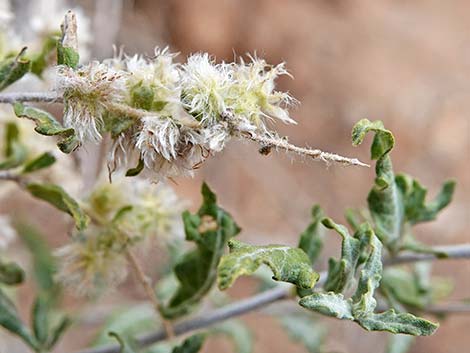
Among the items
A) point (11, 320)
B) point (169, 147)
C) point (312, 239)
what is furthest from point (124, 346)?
point (169, 147)

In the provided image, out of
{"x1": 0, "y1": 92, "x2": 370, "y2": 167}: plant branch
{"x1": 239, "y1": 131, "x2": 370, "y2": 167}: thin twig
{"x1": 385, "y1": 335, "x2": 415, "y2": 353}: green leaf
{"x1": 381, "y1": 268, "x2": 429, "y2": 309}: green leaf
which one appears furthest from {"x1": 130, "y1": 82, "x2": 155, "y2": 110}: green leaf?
{"x1": 385, "y1": 335, "x2": 415, "y2": 353}: green leaf

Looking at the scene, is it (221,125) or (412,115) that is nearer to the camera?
(221,125)

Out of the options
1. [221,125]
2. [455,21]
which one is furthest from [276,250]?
[455,21]

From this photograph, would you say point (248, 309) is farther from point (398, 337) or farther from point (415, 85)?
point (415, 85)

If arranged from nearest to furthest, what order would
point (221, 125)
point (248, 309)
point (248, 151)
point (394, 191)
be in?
point (221, 125) → point (394, 191) → point (248, 309) → point (248, 151)

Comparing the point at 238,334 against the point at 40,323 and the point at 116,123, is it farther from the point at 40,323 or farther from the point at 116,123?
the point at 116,123

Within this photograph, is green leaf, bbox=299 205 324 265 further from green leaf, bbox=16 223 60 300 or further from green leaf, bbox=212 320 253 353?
green leaf, bbox=16 223 60 300
